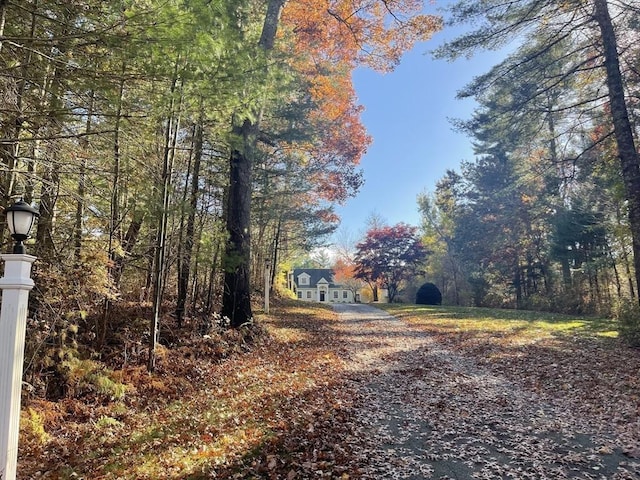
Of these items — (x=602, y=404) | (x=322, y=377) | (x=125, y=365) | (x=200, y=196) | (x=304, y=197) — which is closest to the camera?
(x=602, y=404)

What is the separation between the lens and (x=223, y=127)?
292 inches

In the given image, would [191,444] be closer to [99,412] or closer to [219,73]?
[99,412]

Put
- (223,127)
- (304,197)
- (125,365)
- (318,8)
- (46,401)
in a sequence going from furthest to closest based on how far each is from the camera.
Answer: (304,197)
(318,8)
(223,127)
(125,365)
(46,401)

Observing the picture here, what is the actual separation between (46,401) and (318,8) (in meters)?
12.2

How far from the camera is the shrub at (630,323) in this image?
826 cm

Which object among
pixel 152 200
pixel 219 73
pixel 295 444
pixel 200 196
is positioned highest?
pixel 219 73

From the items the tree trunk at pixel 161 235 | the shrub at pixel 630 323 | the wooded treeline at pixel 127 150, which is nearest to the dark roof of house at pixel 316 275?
the wooded treeline at pixel 127 150

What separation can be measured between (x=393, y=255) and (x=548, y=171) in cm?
2097

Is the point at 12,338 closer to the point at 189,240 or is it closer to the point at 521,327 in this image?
the point at 189,240

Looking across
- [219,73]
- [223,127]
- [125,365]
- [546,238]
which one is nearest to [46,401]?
[125,365]

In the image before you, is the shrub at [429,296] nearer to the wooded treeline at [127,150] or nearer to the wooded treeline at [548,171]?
the wooded treeline at [548,171]

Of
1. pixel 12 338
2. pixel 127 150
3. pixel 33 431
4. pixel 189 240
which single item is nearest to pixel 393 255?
pixel 189 240

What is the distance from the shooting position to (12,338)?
107 inches

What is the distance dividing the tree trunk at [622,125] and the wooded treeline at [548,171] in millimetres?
22
